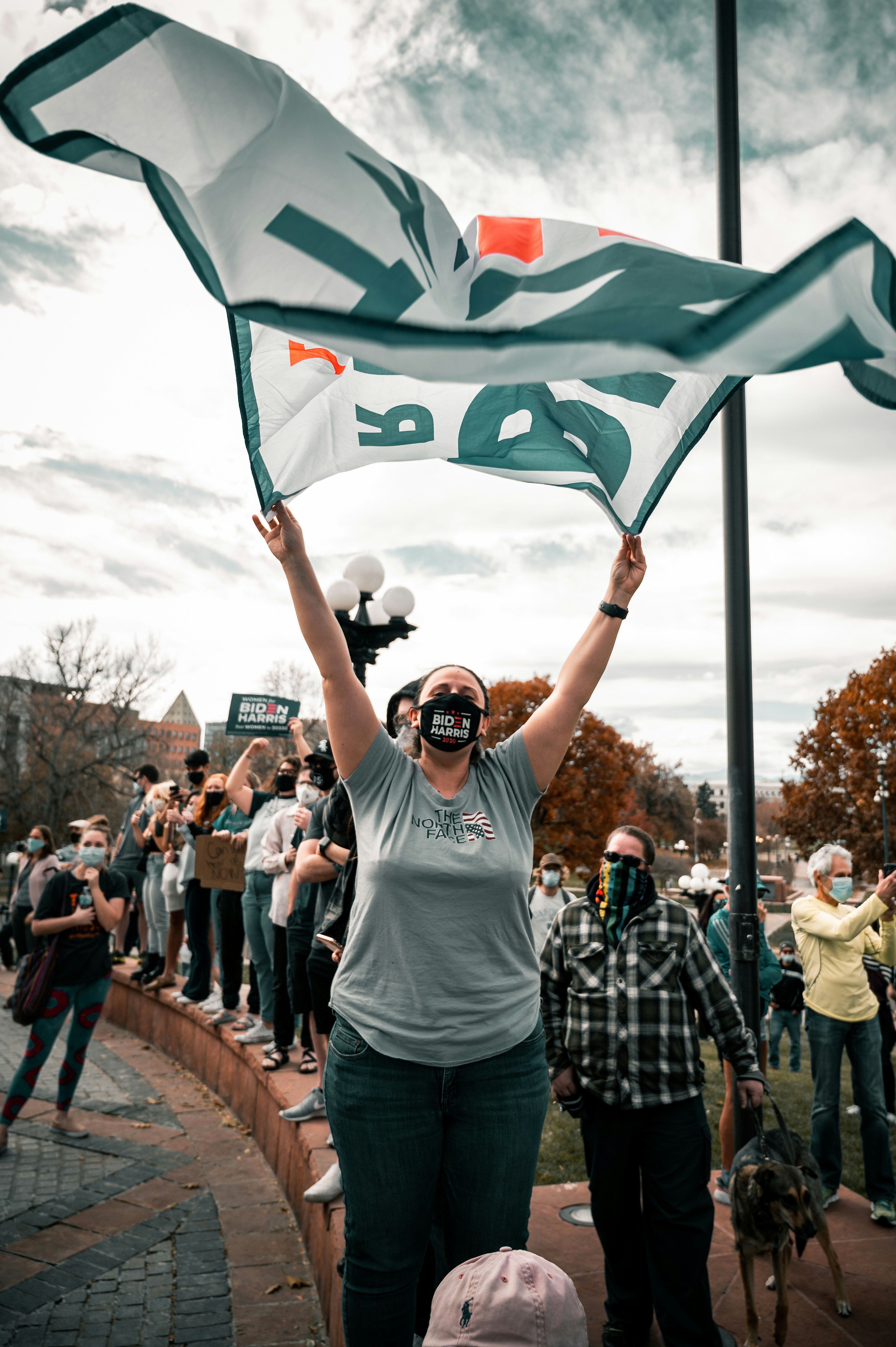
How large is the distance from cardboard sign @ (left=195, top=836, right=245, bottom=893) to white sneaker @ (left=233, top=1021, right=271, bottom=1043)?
118cm

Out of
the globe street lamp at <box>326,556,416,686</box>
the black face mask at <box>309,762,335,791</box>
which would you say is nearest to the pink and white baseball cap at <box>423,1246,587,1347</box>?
the black face mask at <box>309,762,335,791</box>

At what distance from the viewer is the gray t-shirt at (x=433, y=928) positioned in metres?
2.19

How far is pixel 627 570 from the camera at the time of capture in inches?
109

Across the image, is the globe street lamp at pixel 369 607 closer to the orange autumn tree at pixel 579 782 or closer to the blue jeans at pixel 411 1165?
the blue jeans at pixel 411 1165

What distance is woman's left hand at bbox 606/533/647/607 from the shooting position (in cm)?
271

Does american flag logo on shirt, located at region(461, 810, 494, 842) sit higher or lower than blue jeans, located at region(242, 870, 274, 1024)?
higher

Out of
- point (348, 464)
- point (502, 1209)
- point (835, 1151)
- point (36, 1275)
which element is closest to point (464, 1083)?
point (502, 1209)

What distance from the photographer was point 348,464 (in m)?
2.81

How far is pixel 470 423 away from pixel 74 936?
491cm

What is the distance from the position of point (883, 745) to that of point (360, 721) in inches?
1533

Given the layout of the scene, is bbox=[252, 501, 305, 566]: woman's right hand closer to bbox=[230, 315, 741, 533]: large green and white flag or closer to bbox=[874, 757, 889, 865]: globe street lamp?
bbox=[230, 315, 741, 533]: large green and white flag

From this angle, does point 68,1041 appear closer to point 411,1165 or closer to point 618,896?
point 618,896

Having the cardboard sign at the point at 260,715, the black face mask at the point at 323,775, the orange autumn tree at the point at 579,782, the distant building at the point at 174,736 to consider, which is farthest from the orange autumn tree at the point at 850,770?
the black face mask at the point at 323,775

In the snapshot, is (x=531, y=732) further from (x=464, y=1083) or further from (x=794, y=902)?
(x=794, y=902)
